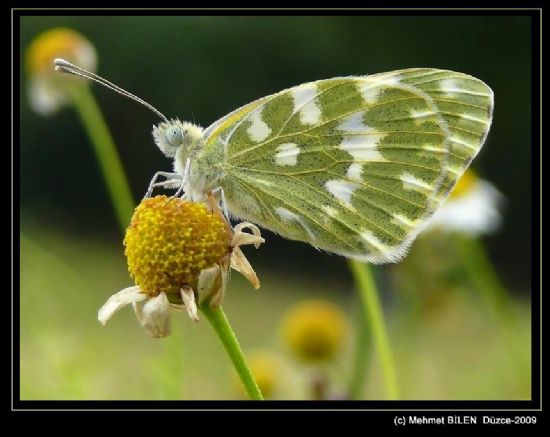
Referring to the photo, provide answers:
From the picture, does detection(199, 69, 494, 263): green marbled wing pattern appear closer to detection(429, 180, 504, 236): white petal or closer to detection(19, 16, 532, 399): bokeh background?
detection(429, 180, 504, 236): white petal

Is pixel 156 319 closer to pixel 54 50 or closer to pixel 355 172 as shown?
pixel 355 172

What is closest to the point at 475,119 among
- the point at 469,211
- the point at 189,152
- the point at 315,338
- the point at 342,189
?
the point at 342,189

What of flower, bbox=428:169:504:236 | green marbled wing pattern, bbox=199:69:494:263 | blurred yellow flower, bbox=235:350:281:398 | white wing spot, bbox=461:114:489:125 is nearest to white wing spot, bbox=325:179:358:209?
green marbled wing pattern, bbox=199:69:494:263

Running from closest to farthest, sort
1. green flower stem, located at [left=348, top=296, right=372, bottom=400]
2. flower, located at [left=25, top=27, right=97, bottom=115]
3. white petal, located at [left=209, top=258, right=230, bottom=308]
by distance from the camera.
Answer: white petal, located at [left=209, top=258, right=230, bottom=308], green flower stem, located at [left=348, top=296, right=372, bottom=400], flower, located at [left=25, top=27, right=97, bottom=115]

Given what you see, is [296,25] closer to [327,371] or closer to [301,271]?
[301,271]

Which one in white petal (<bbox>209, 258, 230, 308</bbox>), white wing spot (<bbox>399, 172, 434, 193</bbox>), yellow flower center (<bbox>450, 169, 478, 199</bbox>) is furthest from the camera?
yellow flower center (<bbox>450, 169, 478, 199</bbox>)
